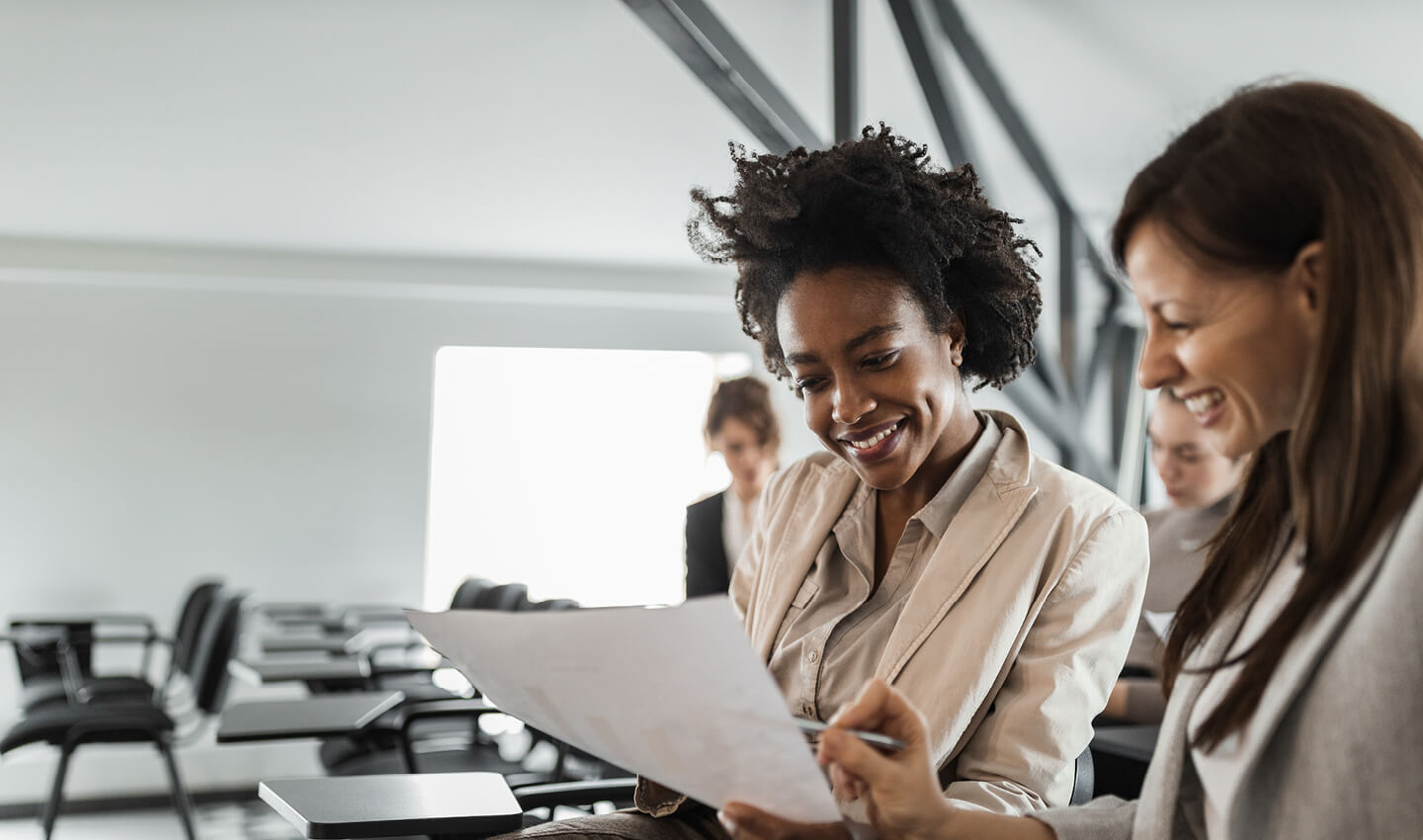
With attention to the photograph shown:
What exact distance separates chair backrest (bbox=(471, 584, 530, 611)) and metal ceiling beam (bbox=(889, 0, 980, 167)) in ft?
6.89

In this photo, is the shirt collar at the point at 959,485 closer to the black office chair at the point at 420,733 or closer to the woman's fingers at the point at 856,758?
the woman's fingers at the point at 856,758

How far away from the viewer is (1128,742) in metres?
2.20

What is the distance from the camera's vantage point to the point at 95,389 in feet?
20.0

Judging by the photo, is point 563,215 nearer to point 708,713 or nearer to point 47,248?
point 47,248

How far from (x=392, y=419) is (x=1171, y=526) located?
4636 mm

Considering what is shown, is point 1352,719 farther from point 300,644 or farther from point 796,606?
point 300,644

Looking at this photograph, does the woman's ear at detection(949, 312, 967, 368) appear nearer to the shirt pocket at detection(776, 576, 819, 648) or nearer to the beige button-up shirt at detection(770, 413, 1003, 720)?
the beige button-up shirt at detection(770, 413, 1003, 720)

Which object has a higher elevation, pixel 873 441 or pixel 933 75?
pixel 933 75

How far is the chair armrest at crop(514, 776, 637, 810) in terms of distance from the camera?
1.72 m

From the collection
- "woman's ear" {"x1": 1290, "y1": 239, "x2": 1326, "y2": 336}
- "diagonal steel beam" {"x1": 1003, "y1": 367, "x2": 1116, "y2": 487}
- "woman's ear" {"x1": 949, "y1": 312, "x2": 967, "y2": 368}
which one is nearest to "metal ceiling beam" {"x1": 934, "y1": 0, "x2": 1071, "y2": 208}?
"diagonal steel beam" {"x1": 1003, "y1": 367, "x2": 1116, "y2": 487}

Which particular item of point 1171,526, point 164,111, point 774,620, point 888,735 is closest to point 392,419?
point 164,111

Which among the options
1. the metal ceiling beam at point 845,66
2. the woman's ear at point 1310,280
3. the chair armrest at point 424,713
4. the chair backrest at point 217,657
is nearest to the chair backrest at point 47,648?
the chair backrest at point 217,657

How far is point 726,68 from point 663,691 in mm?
3058

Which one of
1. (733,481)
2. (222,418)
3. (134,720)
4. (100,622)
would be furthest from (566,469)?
(733,481)
